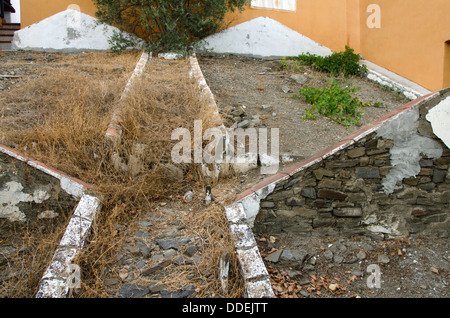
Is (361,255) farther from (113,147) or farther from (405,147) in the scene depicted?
(113,147)

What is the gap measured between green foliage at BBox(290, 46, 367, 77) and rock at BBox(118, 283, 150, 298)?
7.21 metres

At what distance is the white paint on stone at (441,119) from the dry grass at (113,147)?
2.14 m

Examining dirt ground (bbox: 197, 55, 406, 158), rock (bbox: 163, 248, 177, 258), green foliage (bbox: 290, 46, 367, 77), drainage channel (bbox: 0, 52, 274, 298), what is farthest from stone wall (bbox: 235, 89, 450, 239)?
green foliage (bbox: 290, 46, 367, 77)

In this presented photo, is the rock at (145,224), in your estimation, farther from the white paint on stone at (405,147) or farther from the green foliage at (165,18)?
the green foliage at (165,18)

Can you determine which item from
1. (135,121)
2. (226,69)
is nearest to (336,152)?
(135,121)

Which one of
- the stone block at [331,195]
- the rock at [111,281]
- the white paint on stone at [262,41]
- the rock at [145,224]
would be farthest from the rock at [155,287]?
the white paint on stone at [262,41]

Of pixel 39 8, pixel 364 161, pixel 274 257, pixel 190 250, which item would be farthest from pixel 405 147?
pixel 39 8

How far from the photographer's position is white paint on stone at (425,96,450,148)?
3846 millimetres

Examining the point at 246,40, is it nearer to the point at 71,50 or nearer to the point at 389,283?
the point at 71,50

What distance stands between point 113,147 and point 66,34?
6.24m

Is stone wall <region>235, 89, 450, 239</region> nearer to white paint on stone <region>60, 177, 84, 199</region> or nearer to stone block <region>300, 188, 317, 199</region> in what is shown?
stone block <region>300, 188, 317, 199</region>

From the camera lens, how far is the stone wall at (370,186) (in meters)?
3.82

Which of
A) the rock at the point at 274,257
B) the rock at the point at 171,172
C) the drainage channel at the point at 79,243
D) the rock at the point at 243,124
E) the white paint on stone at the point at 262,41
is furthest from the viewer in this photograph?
the white paint on stone at the point at 262,41

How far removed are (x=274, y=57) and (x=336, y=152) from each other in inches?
262
